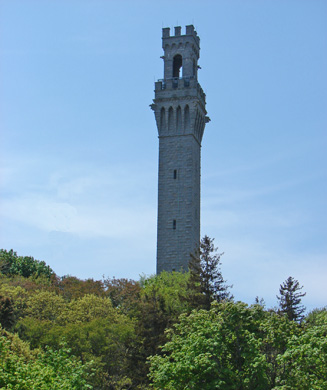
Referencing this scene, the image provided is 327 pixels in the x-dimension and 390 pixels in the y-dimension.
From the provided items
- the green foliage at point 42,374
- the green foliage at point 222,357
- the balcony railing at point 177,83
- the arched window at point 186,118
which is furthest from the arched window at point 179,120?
the green foliage at point 42,374

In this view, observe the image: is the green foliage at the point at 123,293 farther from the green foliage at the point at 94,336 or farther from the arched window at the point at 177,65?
the arched window at the point at 177,65

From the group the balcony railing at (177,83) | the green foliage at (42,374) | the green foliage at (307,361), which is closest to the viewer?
the green foliage at (307,361)

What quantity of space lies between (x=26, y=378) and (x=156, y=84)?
49.6 metres

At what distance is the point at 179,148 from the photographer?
69.9m

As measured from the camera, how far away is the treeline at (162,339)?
27.4 m

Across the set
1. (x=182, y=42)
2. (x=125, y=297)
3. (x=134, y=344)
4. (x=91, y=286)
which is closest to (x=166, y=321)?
(x=134, y=344)

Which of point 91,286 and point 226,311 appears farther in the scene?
point 91,286

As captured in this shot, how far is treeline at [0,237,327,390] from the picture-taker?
27391mm

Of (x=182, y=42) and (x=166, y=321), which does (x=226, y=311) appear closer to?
(x=166, y=321)

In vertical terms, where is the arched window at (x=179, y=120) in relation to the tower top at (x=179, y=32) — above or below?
below

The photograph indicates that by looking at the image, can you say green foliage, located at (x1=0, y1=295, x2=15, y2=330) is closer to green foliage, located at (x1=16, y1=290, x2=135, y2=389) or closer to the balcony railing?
green foliage, located at (x1=16, y1=290, x2=135, y2=389)

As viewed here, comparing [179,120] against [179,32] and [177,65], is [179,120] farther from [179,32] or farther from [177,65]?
[179,32]

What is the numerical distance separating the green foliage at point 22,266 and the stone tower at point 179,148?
2390 cm

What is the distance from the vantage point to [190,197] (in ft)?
223
